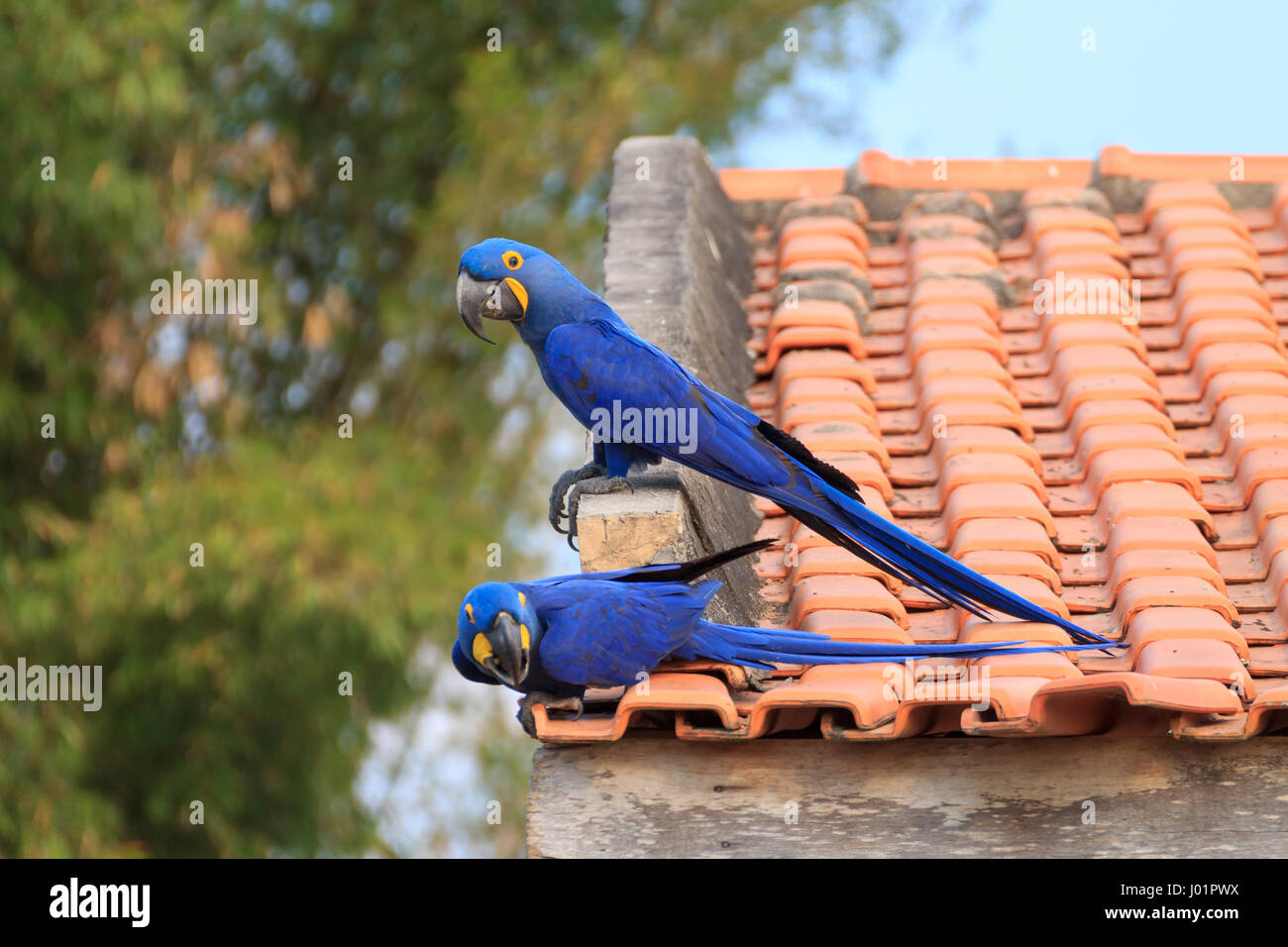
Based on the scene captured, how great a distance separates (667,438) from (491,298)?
57 centimetres

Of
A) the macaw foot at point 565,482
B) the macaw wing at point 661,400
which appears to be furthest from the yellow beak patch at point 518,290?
the macaw foot at point 565,482

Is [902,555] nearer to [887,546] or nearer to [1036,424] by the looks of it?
[887,546]

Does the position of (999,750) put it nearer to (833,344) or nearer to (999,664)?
(999,664)

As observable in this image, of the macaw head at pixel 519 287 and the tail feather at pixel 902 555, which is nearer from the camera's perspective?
the tail feather at pixel 902 555

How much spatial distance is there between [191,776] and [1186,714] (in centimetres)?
543

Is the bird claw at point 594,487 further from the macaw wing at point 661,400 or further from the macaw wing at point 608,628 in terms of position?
the macaw wing at point 608,628

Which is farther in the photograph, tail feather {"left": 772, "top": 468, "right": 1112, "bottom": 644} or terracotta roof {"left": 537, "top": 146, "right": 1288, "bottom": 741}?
tail feather {"left": 772, "top": 468, "right": 1112, "bottom": 644}

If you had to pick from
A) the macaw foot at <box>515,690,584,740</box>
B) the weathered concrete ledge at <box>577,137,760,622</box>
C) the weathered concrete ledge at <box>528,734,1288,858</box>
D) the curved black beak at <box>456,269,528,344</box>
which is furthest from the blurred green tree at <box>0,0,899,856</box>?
the weathered concrete ledge at <box>528,734,1288,858</box>

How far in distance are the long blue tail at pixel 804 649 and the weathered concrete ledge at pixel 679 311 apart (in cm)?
14

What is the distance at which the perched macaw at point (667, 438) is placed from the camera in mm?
2615

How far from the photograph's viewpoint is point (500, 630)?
7.76ft

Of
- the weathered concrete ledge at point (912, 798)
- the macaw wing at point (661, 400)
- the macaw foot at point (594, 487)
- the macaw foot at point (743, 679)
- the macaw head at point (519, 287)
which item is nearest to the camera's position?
the weathered concrete ledge at point (912, 798)

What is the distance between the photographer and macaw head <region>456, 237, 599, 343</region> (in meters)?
2.99

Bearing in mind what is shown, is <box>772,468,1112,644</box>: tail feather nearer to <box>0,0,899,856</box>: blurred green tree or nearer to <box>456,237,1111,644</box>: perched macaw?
<box>456,237,1111,644</box>: perched macaw
